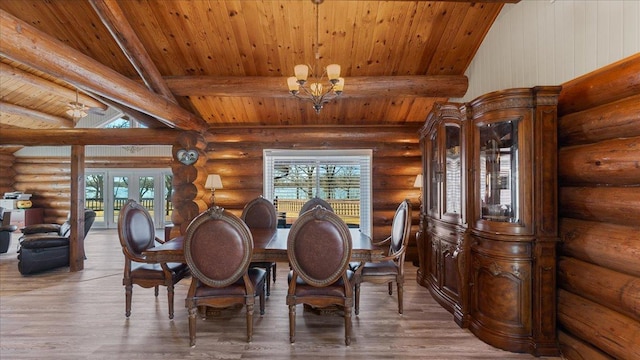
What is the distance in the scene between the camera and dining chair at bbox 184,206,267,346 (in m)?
2.43

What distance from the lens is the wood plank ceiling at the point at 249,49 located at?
3.34 meters

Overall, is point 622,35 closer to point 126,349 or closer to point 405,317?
point 405,317

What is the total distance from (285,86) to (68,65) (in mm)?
2469

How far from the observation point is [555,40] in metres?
2.54

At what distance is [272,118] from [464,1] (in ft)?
10.9

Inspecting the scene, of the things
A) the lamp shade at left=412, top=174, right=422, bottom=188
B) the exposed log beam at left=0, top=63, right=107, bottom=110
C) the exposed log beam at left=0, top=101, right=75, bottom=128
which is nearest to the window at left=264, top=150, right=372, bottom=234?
the lamp shade at left=412, top=174, right=422, bottom=188

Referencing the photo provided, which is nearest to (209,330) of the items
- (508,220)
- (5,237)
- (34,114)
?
(508,220)

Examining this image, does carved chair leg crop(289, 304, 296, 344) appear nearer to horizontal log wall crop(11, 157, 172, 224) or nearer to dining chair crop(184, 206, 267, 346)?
dining chair crop(184, 206, 267, 346)

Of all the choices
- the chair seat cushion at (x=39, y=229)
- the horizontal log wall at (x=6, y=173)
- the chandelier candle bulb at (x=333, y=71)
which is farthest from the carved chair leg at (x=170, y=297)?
the horizontal log wall at (x=6, y=173)

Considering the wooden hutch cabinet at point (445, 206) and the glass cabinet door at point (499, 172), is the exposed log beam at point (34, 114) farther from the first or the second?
the glass cabinet door at point (499, 172)

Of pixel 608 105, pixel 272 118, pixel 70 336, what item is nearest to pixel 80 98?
pixel 272 118

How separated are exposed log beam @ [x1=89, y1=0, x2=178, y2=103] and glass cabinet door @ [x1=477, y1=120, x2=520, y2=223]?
3.89 m

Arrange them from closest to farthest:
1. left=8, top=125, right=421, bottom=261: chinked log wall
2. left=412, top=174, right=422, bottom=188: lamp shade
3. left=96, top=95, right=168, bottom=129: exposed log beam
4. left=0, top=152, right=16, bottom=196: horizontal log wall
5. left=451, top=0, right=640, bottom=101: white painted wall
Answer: left=451, top=0, right=640, bottom=101: white painted wall < left=96, top=95, right=168, bottom=129: exposed log beam < left=412, top=174, right=422, bottom=188: lamp shade < left=8, top=125, right=421, bottom=261: chinked log wall < left=0, top=152, right=16, bottom=196: horizontal log wall

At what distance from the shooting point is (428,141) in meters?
3.93
